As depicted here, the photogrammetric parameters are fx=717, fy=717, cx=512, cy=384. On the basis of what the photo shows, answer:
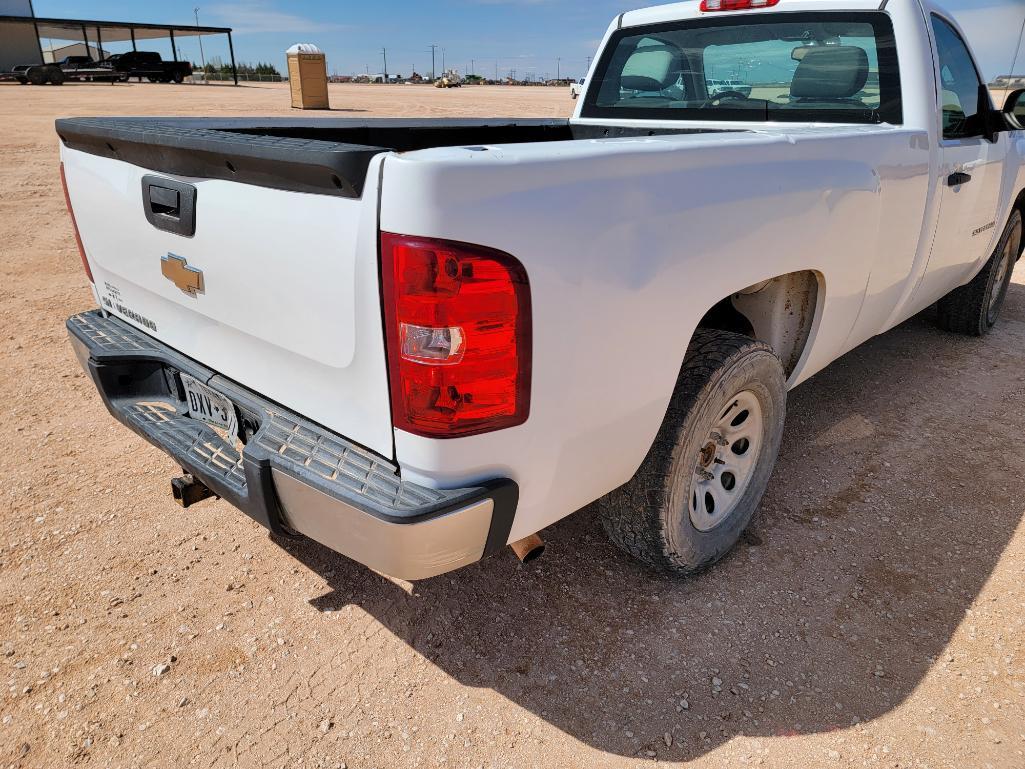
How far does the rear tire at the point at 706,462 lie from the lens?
222 cm

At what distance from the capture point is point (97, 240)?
101 inches

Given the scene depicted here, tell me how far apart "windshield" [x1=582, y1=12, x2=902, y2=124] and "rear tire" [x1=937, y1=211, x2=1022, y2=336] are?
2184 millimetres

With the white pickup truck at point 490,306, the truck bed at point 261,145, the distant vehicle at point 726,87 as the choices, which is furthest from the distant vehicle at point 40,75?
the distant vehicle at point 726,87

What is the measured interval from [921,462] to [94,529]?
145 inches

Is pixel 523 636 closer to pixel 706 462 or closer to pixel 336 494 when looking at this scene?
pixel 706 462

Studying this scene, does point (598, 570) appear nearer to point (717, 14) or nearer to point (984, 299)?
point (717, 14)

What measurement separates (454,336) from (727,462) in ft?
4.86

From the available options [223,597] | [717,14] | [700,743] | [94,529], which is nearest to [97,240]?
[94,529]

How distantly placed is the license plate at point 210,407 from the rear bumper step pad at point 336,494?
3 cm

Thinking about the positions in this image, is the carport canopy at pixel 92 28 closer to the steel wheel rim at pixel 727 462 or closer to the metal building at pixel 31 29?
the metal building at pixel 31 29

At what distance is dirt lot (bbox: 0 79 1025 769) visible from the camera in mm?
1989

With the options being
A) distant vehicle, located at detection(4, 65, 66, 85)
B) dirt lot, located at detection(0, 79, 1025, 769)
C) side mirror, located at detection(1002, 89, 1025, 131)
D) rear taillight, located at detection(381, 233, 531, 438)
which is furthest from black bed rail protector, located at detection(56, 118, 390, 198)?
distant vehicle, located at detection(4, 65, 66, 85)

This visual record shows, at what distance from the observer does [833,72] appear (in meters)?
3.32

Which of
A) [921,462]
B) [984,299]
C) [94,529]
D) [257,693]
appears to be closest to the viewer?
[257,693]
